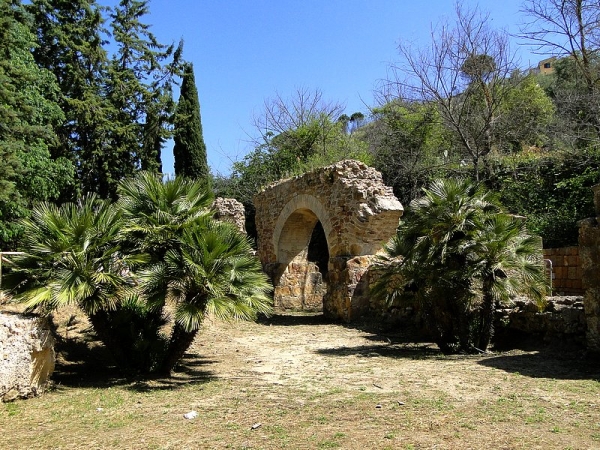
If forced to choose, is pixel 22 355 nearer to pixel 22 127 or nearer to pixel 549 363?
pixel 549 363

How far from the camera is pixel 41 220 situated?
6320mm

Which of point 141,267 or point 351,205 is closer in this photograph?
point 141,267

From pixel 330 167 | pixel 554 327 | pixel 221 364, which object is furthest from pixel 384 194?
pixel 221 364

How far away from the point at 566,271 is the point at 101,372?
964cm

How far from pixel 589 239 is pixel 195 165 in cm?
1857

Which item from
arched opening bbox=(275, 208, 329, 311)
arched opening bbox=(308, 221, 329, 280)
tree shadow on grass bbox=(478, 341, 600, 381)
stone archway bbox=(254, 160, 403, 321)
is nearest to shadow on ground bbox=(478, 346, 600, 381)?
tree shadow on grass bbox=(478, 341, 600, 381)

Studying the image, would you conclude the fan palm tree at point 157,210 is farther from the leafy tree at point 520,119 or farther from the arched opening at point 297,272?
the leafy tree at point 520,119

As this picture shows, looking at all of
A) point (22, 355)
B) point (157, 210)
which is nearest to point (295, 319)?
point (157, 210)

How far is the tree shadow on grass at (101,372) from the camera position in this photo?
6461 millimetres

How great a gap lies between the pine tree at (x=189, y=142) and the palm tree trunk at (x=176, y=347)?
55.1 feet

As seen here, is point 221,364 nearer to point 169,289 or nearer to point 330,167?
point 169,289

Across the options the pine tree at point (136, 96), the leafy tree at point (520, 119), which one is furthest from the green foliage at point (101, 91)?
the leafy tree at point (520, 119)

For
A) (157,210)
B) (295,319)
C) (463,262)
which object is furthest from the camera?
(295,319)

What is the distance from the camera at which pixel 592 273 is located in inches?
269
